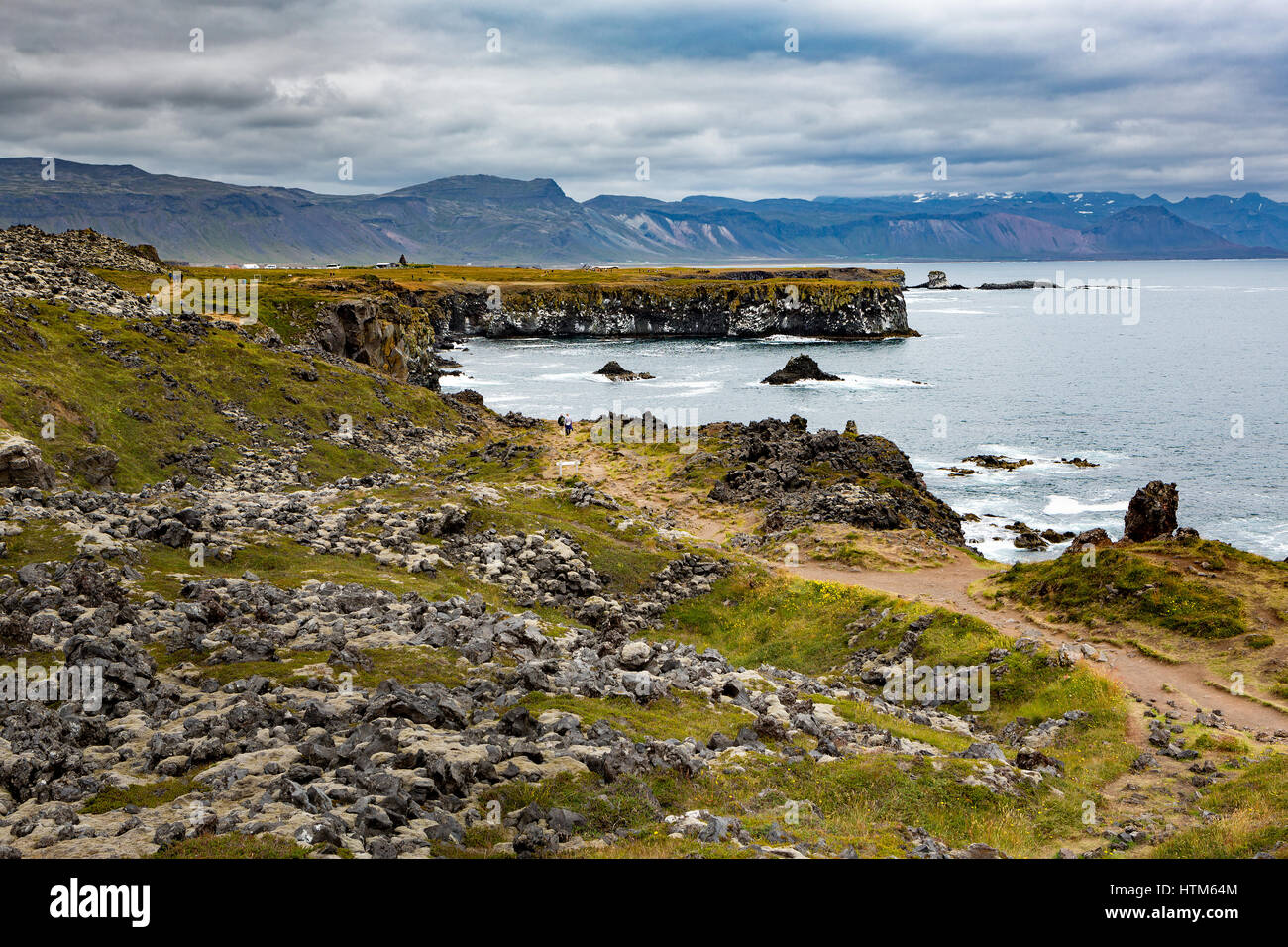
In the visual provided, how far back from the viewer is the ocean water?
2847 inches

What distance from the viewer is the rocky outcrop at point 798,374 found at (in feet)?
456

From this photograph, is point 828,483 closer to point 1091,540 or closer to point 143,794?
point 1091,540

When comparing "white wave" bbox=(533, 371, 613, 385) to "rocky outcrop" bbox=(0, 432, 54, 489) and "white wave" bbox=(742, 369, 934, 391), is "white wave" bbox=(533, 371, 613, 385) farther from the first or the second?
"rocky outcrop" bbox=(0, 432, 54, 489)

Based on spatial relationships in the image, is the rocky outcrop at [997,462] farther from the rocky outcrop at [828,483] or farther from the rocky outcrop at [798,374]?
the rocky outcrop at [798,374]

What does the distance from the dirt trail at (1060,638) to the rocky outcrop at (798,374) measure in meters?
92.8

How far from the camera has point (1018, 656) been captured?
103 feet

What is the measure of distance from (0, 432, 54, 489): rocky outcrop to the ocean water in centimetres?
5598

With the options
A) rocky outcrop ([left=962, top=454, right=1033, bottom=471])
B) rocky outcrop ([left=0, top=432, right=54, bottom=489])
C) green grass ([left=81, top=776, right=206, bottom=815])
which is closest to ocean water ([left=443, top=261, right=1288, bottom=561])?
rocky outcrop ([left=962, top=454, right=1033, bottom=471])

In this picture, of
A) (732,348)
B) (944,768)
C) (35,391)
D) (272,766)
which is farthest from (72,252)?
(732,348)

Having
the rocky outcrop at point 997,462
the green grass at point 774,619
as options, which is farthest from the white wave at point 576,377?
the green grass at point 774,619

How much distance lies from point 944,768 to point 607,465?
171 ft

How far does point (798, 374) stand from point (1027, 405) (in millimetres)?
36173

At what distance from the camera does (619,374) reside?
145500 mm

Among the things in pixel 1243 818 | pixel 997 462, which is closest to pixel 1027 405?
pixel 997 462
